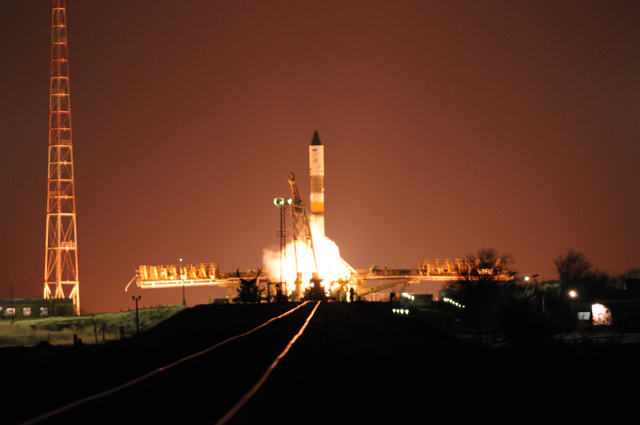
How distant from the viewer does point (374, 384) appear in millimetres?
12938

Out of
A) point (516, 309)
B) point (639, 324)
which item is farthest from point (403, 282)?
point (516, 309)

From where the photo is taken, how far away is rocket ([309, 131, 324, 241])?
105 m

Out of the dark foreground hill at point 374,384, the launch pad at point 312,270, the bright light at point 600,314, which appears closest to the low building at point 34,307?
the launch pad at point 312,270

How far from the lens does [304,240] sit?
107 meters

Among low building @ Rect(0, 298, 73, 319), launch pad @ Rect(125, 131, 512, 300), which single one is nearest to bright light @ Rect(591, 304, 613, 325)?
launch pad @ Rect(125, 131, 512, 300)

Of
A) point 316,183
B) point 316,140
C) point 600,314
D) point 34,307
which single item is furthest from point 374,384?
point 34,307

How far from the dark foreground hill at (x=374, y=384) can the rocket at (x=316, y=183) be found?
83391 millimetres

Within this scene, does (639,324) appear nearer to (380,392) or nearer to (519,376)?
(519,376)

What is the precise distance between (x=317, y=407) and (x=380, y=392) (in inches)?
74.9

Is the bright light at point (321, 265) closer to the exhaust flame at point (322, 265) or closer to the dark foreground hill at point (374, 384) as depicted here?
the exhaust flame at point (322, 265)

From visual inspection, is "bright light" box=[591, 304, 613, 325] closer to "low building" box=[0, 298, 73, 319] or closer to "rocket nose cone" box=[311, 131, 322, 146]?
"rocket nose cone" box=[311, 131, 322, 146]

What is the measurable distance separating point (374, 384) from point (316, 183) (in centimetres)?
9239

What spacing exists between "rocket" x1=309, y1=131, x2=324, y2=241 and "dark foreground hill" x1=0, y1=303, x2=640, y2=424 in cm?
8339

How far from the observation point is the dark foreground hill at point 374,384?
1004 centimetres
